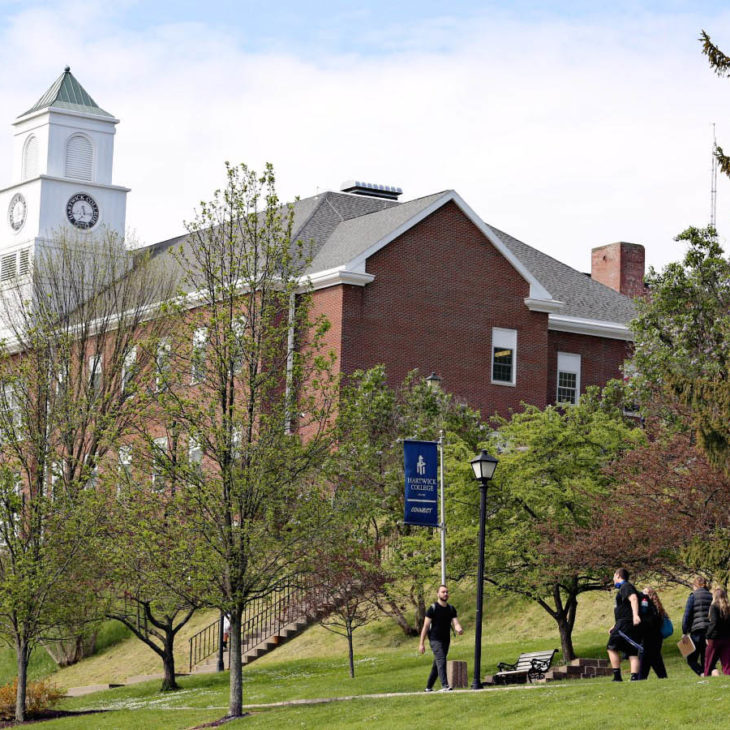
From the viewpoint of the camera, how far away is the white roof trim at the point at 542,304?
1880 inches

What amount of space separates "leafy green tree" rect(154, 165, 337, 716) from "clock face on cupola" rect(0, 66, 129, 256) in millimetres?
33798

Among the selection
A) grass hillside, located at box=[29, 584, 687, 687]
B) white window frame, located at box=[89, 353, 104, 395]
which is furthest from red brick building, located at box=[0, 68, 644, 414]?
grass hillside, located at box=[29, 584, 687, 687]

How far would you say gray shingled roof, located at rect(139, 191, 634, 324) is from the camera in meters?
45.7

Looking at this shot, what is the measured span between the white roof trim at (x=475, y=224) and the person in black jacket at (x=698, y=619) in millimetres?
23416

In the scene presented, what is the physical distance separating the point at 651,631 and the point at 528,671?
3836mm

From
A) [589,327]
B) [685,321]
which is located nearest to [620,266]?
[589,327]

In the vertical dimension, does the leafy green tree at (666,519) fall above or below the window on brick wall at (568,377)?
below

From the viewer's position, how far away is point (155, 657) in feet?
123

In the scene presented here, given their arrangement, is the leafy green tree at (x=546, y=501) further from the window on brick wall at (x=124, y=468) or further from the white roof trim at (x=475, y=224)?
the white roof trim at (x=475, y=224)

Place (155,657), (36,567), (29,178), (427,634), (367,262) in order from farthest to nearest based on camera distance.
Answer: (29,178)
(367,262)
(155,657)
(36,567)
(427,634)

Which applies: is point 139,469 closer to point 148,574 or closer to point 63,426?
point 148,574

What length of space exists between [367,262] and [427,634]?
2258 cm

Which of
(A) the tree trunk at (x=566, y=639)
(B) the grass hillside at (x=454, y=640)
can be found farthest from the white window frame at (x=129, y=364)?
(A) the tree trunk at (x=566, y=639)

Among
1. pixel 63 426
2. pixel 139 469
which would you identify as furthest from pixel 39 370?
pixel 139 469
